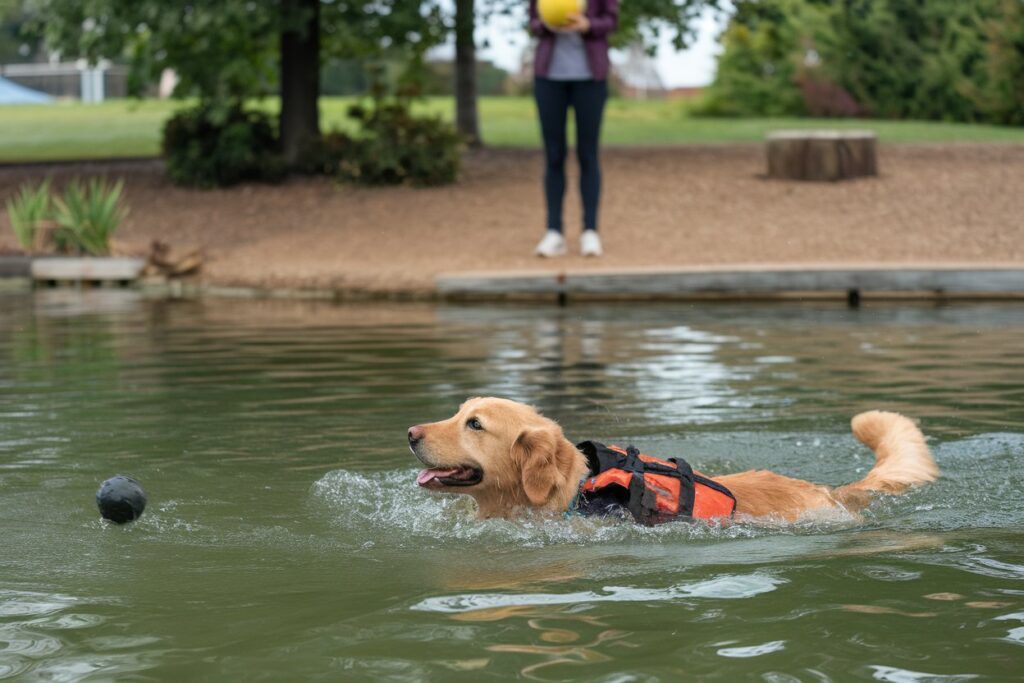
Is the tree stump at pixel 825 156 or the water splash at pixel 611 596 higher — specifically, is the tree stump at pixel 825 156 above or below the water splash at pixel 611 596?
above

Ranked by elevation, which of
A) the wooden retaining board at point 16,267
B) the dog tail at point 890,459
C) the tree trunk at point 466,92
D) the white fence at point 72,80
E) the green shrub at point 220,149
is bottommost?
the wooden retaining board at point 16,267

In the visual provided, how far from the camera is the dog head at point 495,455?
5.94 m

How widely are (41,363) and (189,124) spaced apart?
10.9 meters

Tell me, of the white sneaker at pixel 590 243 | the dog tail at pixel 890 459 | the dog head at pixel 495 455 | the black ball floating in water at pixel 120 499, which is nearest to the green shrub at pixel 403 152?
the white sneaker at pixel 590 243

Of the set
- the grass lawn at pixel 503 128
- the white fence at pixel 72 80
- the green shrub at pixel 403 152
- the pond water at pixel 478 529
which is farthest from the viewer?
the white fence at pixel 72 80

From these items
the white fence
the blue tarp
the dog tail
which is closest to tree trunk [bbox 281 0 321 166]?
the dog tail

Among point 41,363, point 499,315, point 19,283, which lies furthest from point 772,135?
point 41,363

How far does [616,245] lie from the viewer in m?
16.6

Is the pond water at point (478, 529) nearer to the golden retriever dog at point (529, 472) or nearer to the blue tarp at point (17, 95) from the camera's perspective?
the golden retriever dog at point (529, 472)

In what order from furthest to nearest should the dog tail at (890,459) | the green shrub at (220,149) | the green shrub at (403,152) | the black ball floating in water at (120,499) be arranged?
the green shrub at (220,149)
the green shrub at (403,152)
the dog tail at (890,459)
the black ball floating in water at (120,499)

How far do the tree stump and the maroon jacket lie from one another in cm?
591

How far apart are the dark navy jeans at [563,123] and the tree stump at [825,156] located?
5.18 m

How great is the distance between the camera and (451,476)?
5980mm

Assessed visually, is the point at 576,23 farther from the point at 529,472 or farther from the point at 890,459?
the point at 529,472
